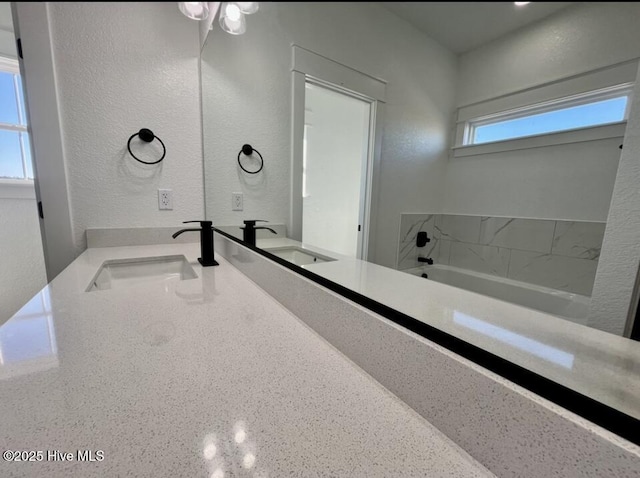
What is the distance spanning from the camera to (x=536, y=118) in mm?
349

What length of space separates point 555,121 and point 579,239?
0.51 ft

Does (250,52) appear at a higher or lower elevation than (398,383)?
higher

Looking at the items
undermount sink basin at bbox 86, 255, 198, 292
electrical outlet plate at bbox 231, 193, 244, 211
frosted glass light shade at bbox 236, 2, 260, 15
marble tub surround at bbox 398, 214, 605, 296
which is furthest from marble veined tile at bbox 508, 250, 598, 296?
undermount sink basin at bbox 86, 255, 198, 292

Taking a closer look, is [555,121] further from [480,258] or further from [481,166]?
[480,258]

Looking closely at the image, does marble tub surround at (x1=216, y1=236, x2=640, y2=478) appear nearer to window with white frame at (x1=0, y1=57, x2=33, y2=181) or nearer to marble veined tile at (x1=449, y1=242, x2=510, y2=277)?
marble veined tile at (x1=449, y1=242, x2=510, y2=277)

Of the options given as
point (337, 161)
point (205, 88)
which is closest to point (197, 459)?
point (337, 161)

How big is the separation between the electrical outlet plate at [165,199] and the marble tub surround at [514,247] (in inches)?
54.7

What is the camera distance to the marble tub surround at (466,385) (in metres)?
0.24

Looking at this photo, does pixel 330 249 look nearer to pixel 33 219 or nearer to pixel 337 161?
pixel 337 161

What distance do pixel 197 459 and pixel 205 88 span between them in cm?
153

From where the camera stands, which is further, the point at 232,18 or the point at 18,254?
the point at 18,254

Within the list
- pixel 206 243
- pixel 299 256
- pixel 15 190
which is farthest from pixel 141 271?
pixel 299 256

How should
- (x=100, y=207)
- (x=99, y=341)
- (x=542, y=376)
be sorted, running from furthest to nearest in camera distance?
(x=100, y=207) → (x=99, y=341) → (x=542, y=376)

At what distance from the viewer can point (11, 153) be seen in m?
0.63
